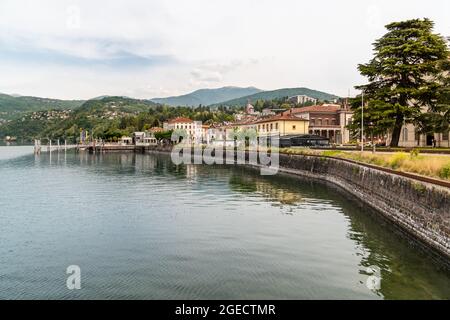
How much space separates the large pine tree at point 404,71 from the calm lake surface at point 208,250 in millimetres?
19564

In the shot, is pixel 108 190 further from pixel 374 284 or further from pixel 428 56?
pixel 428 56

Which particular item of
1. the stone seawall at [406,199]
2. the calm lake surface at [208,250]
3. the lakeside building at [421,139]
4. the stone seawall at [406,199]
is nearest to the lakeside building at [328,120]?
the lakeside building at [421,139]

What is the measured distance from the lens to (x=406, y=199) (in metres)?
22.0

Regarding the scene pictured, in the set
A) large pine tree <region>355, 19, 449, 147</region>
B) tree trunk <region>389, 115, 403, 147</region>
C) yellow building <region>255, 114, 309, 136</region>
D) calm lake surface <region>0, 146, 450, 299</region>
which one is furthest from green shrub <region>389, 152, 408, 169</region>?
yellow building <region>255, 114, 309, 136</region>

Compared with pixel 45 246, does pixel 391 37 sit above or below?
above

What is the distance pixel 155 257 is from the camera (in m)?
17.2

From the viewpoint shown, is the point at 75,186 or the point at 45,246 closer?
the point at 45,246

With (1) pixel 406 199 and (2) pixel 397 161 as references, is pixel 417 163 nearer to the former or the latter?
(1) pixel 406 199

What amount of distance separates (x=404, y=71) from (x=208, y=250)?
3833 centimetres

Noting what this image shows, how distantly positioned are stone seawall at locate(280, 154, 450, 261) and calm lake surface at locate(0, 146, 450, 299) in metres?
0.85

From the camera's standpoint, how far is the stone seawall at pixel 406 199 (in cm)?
1714

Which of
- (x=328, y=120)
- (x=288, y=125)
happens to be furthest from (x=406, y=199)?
(x=328, y=120)
